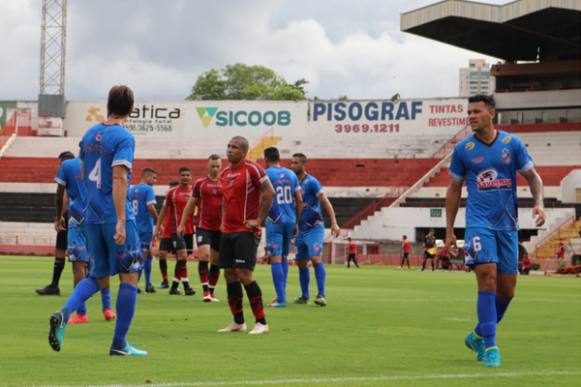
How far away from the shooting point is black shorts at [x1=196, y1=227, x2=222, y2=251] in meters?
16.3

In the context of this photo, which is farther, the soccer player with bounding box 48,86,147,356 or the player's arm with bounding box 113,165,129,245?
the soccer player with bounding box 48,86,147,356

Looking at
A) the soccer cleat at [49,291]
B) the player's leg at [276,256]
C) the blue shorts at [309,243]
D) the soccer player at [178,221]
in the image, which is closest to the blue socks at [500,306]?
the player's leg at [276,256]

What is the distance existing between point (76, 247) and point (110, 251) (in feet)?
17.8

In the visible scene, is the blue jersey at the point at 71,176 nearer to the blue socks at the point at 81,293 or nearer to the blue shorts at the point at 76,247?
the blue shorts at the point at 76,247

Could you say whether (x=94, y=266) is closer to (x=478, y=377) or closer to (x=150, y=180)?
(x=478, y=377)

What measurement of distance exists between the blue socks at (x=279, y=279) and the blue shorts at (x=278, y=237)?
0.19 metres

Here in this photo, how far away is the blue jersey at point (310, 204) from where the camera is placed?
18.0 meters

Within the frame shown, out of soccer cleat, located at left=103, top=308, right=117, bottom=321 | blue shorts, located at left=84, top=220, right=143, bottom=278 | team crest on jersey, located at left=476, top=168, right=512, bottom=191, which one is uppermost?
team crest on jersey, located at left=476, top=168, right=512, bottom=191

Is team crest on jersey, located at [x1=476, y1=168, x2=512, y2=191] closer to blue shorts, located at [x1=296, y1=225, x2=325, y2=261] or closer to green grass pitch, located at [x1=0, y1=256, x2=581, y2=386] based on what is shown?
green grass pitch, located at [x1=0, y1=256, x2=581, y2=386]

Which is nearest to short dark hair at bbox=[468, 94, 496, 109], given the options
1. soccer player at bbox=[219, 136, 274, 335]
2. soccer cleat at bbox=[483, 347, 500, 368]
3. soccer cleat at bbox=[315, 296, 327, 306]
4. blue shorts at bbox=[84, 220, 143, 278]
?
soccer cleat at bbox=[483, 347, 500, 368]

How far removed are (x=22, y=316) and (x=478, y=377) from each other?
7181 millimetres

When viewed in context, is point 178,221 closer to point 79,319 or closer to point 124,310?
point 79,319

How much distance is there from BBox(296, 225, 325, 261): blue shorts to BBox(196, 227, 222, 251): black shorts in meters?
1.48

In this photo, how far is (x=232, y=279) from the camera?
12.3 m
